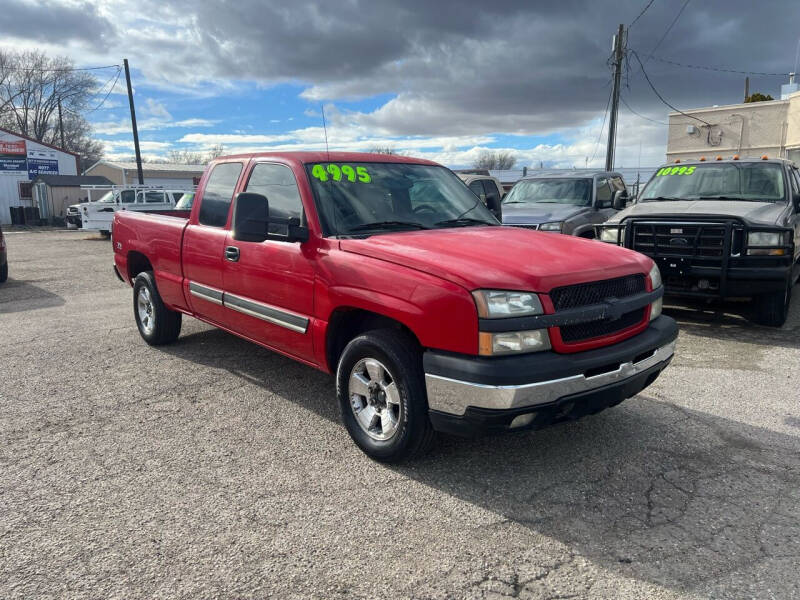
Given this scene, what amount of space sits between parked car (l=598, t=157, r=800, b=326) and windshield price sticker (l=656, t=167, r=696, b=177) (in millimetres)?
302

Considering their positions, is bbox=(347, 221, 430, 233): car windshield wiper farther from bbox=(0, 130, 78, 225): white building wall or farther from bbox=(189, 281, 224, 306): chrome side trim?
bbox=(0, 130, 78, 225): white building wall

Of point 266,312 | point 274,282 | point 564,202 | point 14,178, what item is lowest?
point 266,312

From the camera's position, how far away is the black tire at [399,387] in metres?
3.26

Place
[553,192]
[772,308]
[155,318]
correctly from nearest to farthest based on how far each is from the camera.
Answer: [155,318]
[772,308]
[553,192]

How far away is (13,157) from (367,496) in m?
44.5

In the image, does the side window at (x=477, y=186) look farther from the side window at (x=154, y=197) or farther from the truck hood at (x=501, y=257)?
the side window at (x=154, y=197)

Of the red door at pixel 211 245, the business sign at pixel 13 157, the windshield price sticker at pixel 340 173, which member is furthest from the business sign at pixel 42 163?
the windshield price sticker at pixel 340 173

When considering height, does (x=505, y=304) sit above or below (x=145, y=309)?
above

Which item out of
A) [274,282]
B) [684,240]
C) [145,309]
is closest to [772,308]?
[684,240]

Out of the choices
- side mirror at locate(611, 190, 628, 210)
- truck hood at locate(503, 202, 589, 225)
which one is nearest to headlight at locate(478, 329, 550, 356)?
truck hood at locate(503, 202, 589, 225)

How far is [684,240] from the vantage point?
6680 mm

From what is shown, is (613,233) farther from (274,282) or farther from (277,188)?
(274,282)

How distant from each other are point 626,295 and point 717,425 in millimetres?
1395

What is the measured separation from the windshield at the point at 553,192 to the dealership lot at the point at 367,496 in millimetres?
4950
